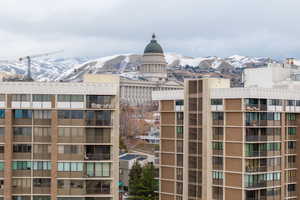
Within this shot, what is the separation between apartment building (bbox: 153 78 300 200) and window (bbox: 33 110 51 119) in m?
22.4

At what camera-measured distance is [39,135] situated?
66250mm

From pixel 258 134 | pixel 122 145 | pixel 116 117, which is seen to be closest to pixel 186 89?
pixel 258 134

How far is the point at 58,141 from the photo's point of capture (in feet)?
215

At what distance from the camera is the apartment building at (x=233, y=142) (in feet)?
249

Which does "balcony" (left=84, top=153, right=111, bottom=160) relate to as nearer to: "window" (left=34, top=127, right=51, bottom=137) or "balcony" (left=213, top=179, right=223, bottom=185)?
"window" (left=34, top=127, right=51, bottom=137)

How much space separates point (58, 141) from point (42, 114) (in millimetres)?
3500

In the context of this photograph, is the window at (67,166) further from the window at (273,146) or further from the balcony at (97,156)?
the window at (273,146)

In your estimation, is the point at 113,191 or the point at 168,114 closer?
the point at 113,191

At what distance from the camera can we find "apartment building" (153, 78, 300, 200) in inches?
2987

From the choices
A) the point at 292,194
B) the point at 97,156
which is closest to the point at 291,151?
the point at 292,194

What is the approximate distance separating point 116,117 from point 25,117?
32.4 ft

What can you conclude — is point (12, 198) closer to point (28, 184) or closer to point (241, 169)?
Result: point (28, 184)

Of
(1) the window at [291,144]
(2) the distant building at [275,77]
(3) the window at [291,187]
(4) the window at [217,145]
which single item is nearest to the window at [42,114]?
(4) the window at [217,145]

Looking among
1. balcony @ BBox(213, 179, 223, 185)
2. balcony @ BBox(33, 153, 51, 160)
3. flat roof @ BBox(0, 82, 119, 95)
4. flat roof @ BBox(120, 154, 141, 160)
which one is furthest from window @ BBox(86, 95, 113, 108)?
flat roof @ BBox(120, 154, 141, 160)
